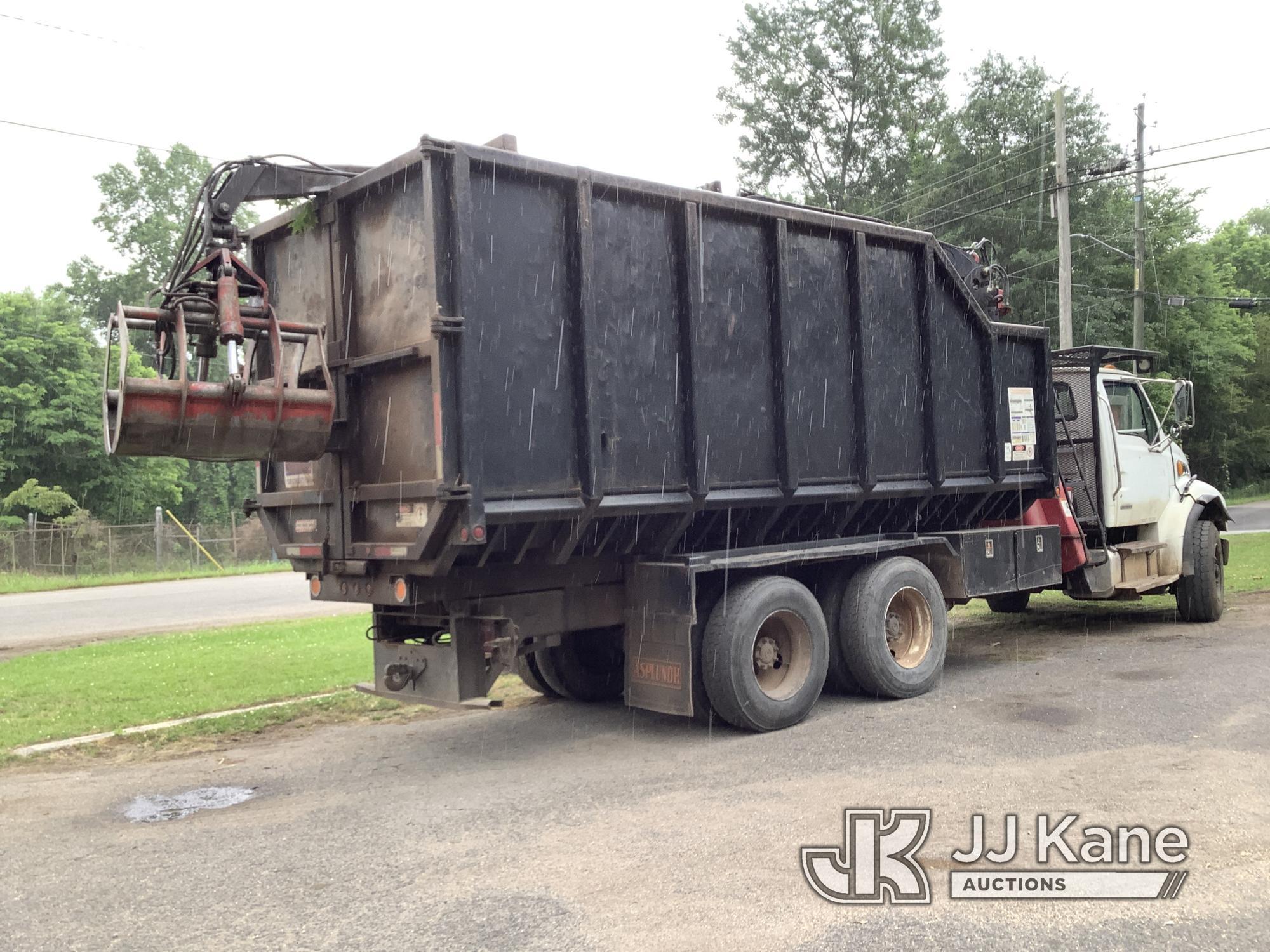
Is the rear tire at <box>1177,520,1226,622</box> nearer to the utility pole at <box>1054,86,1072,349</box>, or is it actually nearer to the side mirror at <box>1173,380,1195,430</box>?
the side mirror at <box>1173,380,1195,430</box>

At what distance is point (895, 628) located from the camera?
8352mm

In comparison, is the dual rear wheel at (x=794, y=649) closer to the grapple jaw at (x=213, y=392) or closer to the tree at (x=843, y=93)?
the grapple jaw at (x=213, y=392)

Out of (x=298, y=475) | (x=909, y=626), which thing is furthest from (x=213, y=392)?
(x=909, y=626)

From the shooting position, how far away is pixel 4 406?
32156mm

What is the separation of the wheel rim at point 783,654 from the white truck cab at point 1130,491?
405cm

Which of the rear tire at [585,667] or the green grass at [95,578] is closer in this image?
the rear tire at [585,667]

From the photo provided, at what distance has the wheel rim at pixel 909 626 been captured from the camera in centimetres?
831

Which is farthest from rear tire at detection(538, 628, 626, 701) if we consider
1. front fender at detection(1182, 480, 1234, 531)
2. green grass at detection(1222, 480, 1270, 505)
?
green grass at detection(1222, 480, 1270, 505)

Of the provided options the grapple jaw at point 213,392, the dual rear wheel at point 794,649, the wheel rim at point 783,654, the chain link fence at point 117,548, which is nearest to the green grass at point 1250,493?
the chain link fence at point 117,548

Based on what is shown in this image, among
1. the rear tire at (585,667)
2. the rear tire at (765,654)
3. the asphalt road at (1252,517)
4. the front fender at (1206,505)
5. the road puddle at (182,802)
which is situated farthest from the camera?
the asphalt road at (1252,517)

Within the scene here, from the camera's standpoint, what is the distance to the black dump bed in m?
5.92

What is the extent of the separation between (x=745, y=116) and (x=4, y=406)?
1031 inches

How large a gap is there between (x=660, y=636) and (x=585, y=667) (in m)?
1.46

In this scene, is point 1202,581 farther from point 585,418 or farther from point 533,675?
point 585,418
